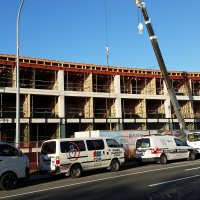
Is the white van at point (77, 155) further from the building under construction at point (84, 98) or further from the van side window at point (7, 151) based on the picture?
the building under construction at point (84, 98)

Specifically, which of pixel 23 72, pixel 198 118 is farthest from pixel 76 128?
pixel 198 118

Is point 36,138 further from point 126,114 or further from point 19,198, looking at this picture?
point 19,198

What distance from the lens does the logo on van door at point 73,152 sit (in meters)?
17.6

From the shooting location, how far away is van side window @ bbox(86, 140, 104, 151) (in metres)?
18.7

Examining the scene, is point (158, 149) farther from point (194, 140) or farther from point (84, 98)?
point (84, 98)

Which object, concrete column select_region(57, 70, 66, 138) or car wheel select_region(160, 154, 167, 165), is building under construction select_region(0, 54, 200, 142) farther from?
car wheel select_region(160, 154, 167, 165)

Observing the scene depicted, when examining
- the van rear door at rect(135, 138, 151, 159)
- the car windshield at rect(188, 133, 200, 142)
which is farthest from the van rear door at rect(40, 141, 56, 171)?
the car windshield at rect(188, 133, 200, 142)

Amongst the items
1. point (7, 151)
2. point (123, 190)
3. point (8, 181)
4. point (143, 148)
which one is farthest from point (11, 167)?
point (143, 148)

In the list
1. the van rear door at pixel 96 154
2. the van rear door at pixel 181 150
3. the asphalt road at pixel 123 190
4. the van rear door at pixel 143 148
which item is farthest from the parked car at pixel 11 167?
the van rear door at pixel 181 150

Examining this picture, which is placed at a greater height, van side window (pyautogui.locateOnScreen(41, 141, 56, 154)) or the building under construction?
the building under construction

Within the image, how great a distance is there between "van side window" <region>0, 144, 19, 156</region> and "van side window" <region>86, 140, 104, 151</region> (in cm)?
447

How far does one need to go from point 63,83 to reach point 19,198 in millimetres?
27278

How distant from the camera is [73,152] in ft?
58.2

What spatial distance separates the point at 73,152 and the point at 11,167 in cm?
384
